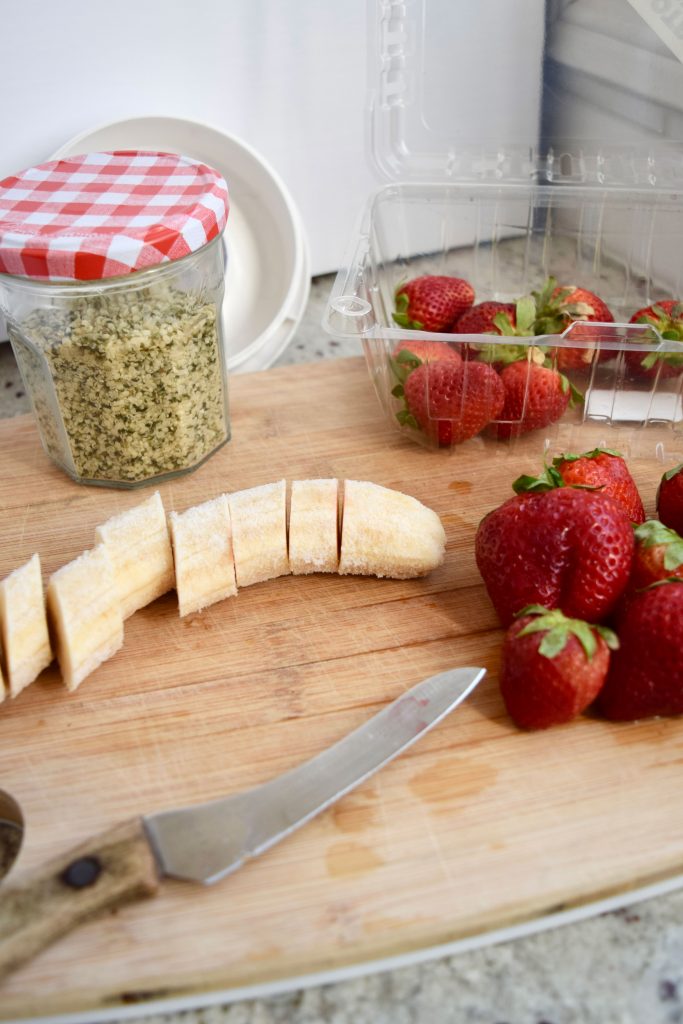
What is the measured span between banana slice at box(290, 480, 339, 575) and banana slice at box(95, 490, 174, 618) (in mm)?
163

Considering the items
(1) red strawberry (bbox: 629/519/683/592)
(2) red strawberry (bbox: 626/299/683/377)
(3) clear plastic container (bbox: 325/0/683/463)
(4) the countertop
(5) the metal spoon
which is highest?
(3) clear plastic container (bbox: 325/0/683/463)

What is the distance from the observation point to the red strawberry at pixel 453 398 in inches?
54.8

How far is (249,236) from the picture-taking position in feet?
6.25

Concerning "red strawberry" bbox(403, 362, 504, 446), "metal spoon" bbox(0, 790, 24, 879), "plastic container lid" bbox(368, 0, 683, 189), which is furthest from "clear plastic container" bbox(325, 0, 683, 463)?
"metal spoon" bbox(0, 790, 24, 879)

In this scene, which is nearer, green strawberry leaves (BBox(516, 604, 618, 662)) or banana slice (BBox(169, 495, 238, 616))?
green strawberry leaves (BBox(516, 604, 618, 662))

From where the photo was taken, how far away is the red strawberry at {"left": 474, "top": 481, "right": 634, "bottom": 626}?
1.07 meters

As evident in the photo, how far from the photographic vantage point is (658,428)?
1.48 m

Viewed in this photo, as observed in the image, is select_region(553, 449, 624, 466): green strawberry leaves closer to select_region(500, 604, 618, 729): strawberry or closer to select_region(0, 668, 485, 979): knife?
select_region(500, 604, 618, 729): strawberry

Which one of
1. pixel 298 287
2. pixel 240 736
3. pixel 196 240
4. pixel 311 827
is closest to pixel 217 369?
pixel 196 240

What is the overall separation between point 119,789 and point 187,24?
1413 mm

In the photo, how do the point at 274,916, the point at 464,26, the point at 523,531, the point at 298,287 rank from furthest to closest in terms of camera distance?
the point at 298,287 → the point at 464,26 → the point at 523,531 → the point at 274,916

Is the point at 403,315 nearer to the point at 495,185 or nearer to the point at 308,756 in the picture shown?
the point at 495,185

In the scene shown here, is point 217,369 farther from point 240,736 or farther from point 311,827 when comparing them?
point 311,827

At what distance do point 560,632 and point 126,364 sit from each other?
2.21ft
